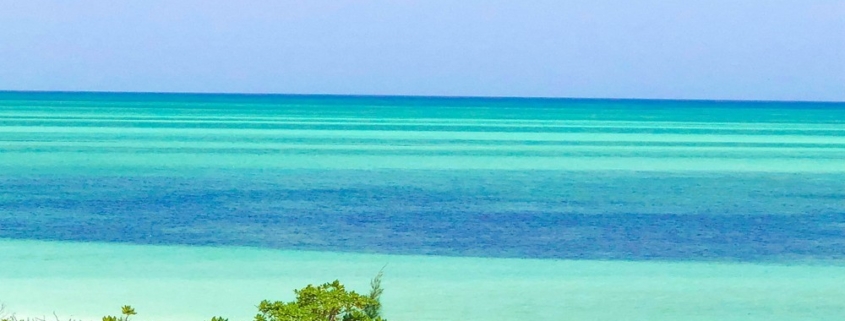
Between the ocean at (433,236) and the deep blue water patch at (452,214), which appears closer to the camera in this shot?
the ocean at (433,236)

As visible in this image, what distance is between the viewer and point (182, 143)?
4525cm

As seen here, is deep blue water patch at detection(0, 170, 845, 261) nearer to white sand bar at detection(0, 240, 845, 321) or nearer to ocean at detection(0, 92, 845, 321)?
ocean at detection(0, 92, 845, 321)

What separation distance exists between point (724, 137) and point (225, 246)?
149ft

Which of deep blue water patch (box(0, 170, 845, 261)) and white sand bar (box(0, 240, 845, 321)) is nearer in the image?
white sand bar (box(0, 240, 845, 321))

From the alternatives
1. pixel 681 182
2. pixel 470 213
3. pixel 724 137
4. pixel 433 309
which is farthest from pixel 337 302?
pixel 724 137

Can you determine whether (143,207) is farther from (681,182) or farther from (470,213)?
(681,182)

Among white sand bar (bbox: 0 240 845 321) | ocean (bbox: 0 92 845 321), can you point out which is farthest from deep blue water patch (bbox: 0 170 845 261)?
white sand bar (bbox: 0 240 845 321)

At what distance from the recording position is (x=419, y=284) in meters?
13.3

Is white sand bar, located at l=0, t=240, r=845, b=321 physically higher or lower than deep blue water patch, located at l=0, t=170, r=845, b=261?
lower

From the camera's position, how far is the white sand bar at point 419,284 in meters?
11.9

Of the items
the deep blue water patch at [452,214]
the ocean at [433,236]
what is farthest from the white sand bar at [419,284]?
the deep blue water patch at [452,214]

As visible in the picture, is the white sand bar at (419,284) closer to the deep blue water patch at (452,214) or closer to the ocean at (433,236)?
the ocean at (433,236)

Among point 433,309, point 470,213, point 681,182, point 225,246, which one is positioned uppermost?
point 681,182

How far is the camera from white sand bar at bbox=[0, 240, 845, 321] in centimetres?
1185
